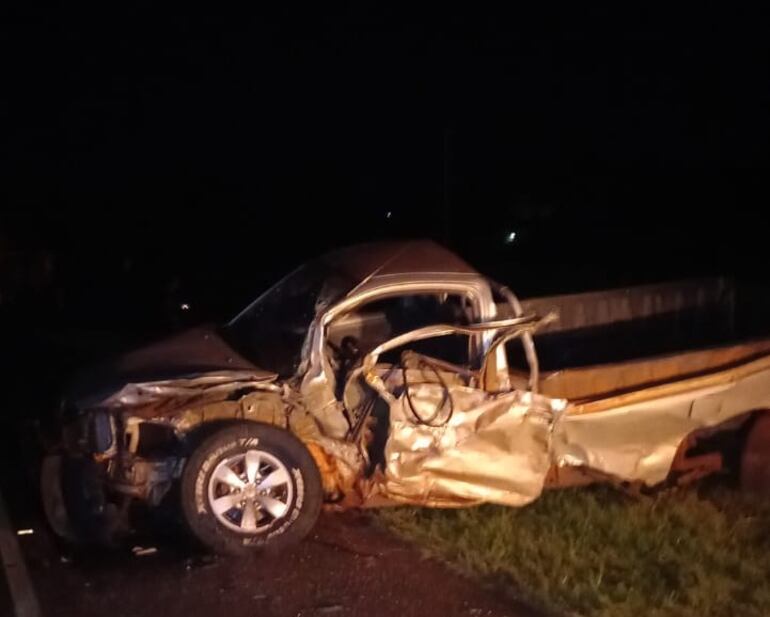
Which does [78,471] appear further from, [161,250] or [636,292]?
[161,250]

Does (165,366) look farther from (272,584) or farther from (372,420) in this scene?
(272,584)

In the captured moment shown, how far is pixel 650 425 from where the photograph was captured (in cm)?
830

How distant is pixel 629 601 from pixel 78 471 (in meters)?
3.34

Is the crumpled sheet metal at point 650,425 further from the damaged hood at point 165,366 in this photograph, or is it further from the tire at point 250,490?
the damaged hood at point 165,366

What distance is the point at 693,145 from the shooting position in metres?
34.6

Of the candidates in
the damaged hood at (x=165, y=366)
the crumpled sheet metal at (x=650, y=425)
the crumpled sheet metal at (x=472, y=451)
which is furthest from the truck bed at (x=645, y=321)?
the damaged hood at (x=165, y=366)

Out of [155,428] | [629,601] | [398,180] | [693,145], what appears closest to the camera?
[629,601]

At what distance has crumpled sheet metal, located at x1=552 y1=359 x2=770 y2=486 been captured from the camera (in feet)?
26.7

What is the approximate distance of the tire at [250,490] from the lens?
7.52 meters

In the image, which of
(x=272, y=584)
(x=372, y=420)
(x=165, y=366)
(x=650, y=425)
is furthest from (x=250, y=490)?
(x=650, y=425)

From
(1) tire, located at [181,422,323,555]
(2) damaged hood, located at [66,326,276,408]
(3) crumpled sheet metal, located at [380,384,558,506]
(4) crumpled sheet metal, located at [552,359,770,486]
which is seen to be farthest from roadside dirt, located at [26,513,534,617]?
(4) crumpled sheet metal, located at [552,359,770,486]

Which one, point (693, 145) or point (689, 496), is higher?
point (693, 145)

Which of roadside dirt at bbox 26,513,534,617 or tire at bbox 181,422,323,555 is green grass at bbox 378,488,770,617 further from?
tire at bbox 181,422,323,555

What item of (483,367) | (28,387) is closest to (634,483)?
(483,367)
